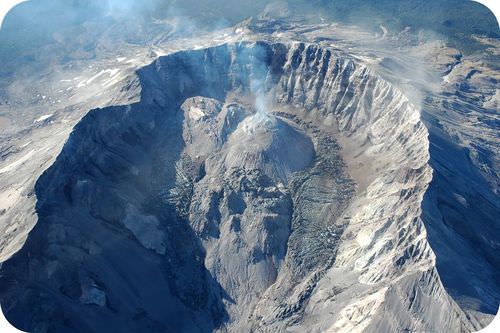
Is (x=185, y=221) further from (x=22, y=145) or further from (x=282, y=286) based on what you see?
(x=22, y=145)

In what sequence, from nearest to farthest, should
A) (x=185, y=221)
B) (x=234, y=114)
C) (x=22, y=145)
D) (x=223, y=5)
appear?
(x=185, y=221) < (x=234, y=114) < (x=22, y=145) < (x=223, y=5)

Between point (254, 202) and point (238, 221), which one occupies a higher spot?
point (254, 202)

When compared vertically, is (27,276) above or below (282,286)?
above

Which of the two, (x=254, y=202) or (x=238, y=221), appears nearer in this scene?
(x=238, y=221)

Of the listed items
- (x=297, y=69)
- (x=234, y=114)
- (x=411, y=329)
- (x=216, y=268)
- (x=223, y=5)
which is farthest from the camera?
(x=223, y=5)

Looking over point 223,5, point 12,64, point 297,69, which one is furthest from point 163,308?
point 223,5

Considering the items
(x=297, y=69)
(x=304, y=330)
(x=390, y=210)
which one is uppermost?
(x=297, y=69)

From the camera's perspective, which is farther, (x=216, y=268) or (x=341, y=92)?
(x=341, y=92)
